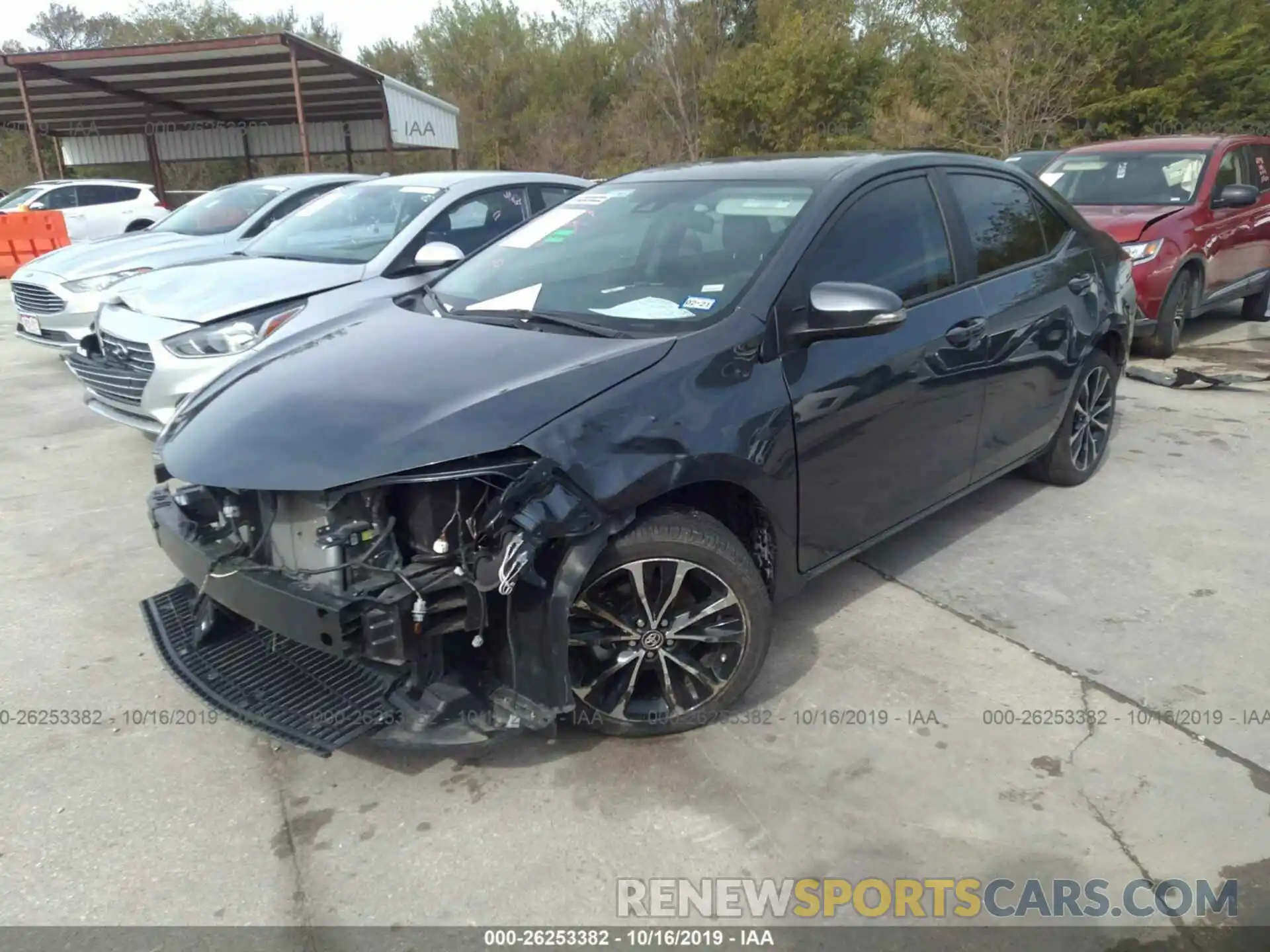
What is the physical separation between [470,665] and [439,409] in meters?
0.73

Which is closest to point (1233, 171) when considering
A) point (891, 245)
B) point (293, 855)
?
point (891, 245)

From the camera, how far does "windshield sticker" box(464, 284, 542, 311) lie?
3.33 metres

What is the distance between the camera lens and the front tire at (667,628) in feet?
8.73

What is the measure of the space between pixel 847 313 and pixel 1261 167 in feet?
27.4

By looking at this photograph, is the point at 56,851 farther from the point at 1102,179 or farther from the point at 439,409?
the point at 1102,179

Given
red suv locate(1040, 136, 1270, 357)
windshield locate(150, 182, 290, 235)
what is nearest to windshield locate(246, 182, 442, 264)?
windshield locate(150, 182, 290, 235)

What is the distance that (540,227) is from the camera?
13.1ft

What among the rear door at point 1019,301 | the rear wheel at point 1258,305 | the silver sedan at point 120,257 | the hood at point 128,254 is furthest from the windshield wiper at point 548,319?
the rear wheel at point 1258,305

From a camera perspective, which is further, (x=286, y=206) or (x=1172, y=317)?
(x=286, y=206)

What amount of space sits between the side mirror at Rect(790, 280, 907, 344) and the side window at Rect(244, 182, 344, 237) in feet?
19.5

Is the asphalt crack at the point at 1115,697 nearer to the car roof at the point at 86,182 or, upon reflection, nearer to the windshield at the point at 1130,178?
the windshield at the point at 1130,178

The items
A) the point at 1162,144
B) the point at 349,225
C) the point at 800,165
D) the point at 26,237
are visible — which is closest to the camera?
the point at 800,165

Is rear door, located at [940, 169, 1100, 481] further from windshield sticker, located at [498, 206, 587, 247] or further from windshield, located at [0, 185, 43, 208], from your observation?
windshield, located at [0, 185, 43, 208]

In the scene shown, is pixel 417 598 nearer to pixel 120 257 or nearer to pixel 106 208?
pixel 120 257
